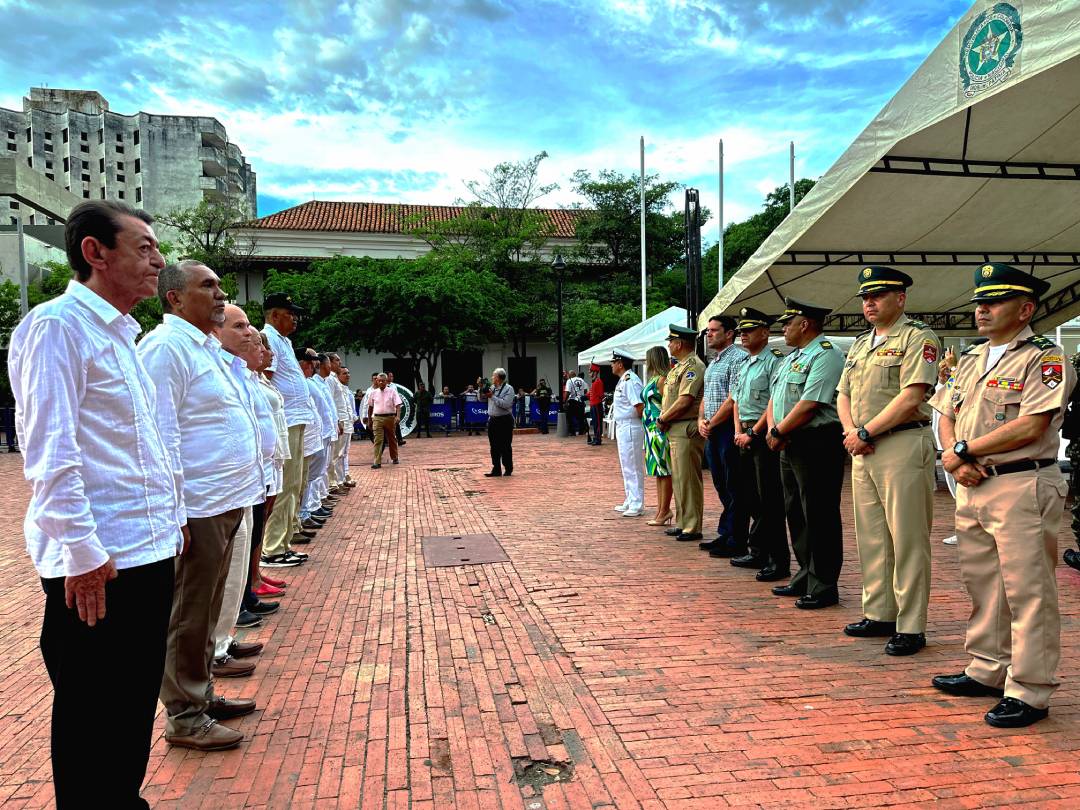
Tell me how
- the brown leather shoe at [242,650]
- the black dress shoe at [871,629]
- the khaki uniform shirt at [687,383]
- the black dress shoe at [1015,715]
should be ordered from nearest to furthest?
the black dress shoe at [1015,715], the brown leather shoe at [242,650], the black dress shoe at [871,629], the khaki uniform shirt at [687,383]

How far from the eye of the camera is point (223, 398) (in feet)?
10.6

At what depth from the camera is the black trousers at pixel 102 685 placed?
213 centimetres

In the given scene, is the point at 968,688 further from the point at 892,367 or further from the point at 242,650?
the point at 242,650

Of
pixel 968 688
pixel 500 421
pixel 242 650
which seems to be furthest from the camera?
pixel 500 421

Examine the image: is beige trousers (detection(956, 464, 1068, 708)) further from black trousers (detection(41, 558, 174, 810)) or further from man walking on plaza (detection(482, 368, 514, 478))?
man walking on plaza (detection(482, 368, 514, 478))

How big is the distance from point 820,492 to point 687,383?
2432 millimetres

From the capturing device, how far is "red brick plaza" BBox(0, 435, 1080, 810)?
108 inches

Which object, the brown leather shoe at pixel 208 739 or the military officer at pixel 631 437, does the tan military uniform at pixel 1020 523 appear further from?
the military officer at pixel 631 437

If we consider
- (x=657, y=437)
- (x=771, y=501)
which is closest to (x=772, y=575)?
(x=771, y=501)

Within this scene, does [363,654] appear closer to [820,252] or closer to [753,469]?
[753,469]

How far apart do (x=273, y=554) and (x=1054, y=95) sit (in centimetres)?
721

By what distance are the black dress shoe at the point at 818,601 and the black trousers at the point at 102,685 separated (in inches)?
156

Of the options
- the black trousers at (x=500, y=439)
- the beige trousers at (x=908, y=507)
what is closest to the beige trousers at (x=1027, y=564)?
the beige trousers at (x=908, y=507)

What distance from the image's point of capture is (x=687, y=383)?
7.09 m
